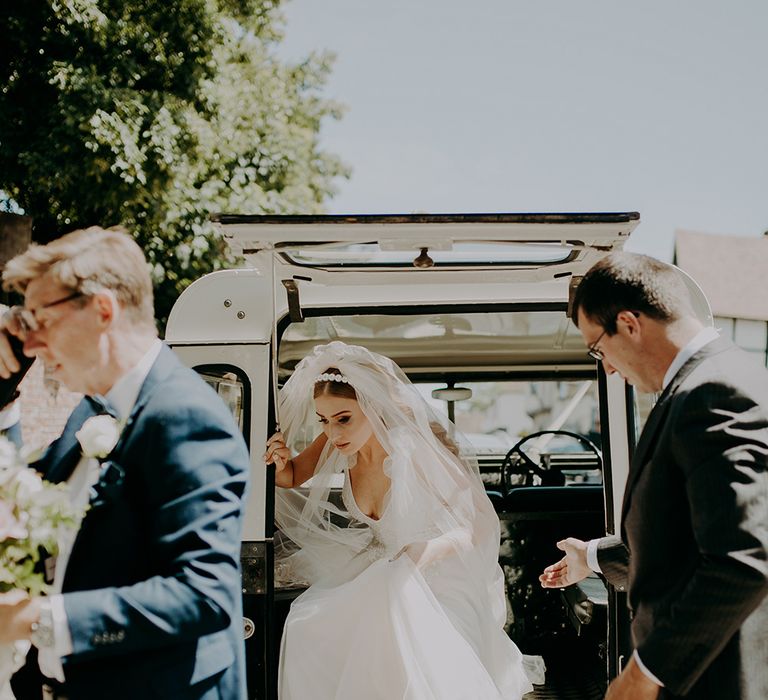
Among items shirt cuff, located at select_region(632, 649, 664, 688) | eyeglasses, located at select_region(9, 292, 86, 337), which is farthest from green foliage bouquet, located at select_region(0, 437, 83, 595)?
shirt cuff, located at select_region(632, 649, 664, 688)

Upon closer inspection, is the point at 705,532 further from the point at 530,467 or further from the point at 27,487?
the point at 530,467

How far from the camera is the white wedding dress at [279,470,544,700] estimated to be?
3.40 m

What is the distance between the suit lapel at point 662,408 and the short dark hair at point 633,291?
12 centimetres

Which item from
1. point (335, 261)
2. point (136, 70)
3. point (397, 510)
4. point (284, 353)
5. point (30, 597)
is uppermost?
point (136, 70)

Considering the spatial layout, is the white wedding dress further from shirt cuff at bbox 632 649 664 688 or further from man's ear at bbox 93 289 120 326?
man's ear at bbox 93 289 120 326

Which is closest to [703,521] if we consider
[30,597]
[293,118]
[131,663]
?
[131,663]

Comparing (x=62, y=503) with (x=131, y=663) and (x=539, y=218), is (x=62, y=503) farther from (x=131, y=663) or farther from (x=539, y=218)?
(x=539, y=218)

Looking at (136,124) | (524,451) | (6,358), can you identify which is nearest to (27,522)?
(6,358)

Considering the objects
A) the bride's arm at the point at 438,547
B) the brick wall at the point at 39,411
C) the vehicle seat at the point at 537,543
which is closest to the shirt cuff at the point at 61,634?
the bride's arm at the point at 438,547

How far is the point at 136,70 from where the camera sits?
387 inches

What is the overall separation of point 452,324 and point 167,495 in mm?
3154

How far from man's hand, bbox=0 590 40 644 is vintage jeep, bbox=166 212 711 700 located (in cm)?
147

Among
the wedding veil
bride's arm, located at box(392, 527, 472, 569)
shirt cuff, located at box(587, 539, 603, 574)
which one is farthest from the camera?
the wedding veil

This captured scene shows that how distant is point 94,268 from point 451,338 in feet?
11.2
